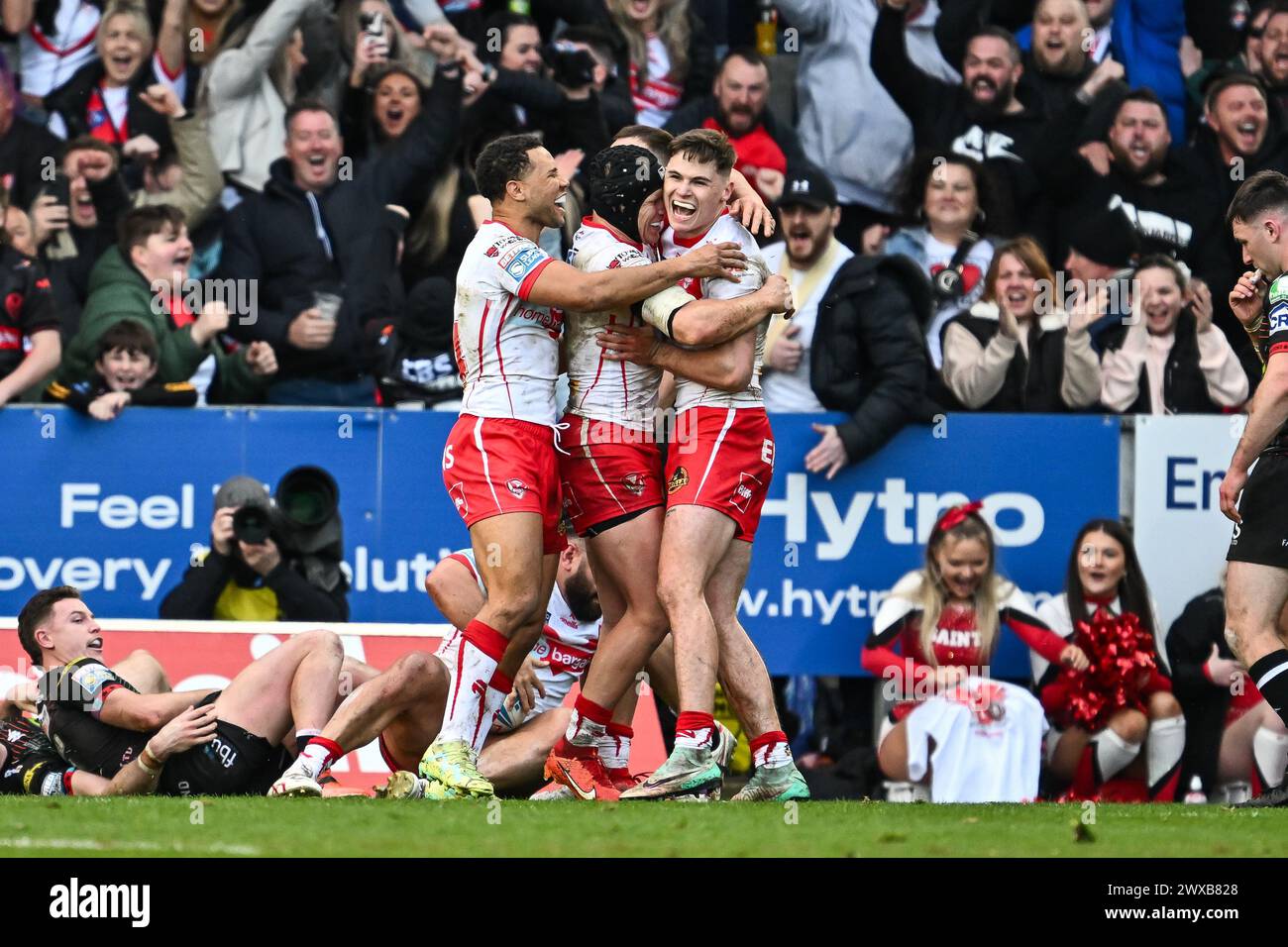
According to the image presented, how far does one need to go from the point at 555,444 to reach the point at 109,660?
3.50m

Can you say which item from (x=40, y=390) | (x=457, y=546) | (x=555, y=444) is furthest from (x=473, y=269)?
(x=40, y=390)

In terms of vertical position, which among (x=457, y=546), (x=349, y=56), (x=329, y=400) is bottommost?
(x=457, y=546)

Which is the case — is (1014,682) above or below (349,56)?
below

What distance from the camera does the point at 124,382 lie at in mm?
11117

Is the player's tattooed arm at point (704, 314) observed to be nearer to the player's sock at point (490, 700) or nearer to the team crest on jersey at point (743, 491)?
the team crest on jersey at point (743, 491)

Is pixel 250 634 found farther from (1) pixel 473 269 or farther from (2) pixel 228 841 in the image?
(2) pixel 228 841

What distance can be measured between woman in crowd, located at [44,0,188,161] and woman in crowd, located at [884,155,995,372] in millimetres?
4325

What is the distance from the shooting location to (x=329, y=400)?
1129 cm

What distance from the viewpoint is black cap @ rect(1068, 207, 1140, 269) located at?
464 inches

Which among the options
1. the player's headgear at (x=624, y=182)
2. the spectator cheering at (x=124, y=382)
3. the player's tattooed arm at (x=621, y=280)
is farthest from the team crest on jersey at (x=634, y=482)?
the spectator cheering at (x=124, y=382)

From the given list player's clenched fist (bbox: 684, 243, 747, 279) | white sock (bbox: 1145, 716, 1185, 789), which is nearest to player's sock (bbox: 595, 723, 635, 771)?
player's clenched fist (bbox: 684, 243, 747, 279)

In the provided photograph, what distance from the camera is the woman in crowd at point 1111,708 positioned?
421 inches

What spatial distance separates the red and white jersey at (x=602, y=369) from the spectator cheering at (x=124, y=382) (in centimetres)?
375

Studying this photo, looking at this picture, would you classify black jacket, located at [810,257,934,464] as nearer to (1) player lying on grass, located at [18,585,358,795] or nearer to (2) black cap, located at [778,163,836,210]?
(2) black cap, located at [778,163,836,210]
